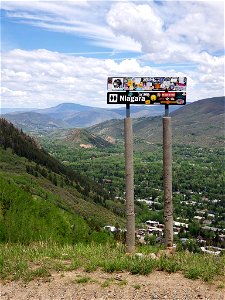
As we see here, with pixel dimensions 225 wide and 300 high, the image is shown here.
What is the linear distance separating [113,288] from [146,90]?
846 cm

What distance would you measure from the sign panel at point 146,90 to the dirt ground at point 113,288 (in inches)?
292

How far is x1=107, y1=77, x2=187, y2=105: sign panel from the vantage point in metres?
16.1

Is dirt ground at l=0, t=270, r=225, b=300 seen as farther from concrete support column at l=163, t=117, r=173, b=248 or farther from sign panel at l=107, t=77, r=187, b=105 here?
sign panel at l=107, t=77, r=187, b=105

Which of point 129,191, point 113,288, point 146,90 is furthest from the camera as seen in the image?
Result: point 129,191

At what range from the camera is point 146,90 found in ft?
52.7

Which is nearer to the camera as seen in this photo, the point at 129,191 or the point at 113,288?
the point at 113,288

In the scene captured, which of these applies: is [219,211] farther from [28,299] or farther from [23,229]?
[28,299]

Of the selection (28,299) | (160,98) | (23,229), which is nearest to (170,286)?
(28,299)

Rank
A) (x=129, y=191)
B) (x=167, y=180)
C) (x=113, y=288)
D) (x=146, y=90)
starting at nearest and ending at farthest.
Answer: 1. (x=113, y=288)
2. (x=146, y=90)
3. (x=129, y=191)
4. (x=167, y=180)

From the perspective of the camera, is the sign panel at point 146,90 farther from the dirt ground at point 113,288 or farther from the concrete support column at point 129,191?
the dirt ground at point 113,288

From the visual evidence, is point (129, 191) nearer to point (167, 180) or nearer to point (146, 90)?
point (167, 180)

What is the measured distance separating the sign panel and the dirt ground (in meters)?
7.42

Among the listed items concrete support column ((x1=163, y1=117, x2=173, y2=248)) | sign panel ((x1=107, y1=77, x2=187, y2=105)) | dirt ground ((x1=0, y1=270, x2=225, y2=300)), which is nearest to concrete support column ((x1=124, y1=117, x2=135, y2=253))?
sign panel ((x1=107, y1=77, x2=187, y2=105))

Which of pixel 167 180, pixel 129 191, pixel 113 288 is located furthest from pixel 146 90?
pixel 113 288
